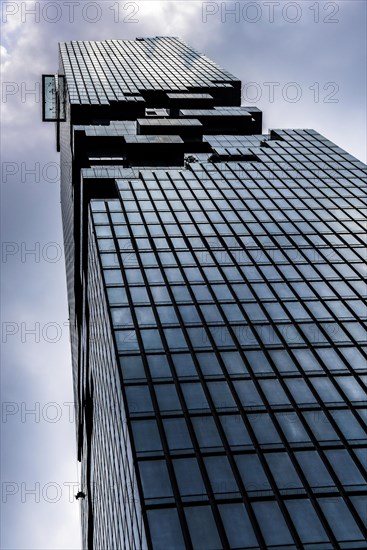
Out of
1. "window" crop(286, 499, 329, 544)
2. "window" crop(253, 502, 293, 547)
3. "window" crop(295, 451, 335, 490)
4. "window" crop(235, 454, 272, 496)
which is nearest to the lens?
"window" crop(253, 502, 293, 547)

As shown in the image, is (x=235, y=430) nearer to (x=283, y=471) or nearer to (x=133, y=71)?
(x=283, y=471)

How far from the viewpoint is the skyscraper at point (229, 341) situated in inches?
1495

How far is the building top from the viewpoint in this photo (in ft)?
410

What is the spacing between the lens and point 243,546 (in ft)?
115

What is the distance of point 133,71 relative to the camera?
455 ft

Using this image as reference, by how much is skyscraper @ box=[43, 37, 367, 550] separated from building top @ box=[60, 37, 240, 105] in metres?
25.5

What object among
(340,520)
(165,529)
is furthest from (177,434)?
(340,520)

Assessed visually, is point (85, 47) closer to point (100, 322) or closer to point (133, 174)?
point (133, 174)

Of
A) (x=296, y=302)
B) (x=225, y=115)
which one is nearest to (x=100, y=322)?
(x=296, y=302)

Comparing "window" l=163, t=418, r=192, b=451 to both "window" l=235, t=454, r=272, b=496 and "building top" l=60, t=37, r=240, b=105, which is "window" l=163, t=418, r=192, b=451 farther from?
"building top" l=60, t=37, r=240, b=105

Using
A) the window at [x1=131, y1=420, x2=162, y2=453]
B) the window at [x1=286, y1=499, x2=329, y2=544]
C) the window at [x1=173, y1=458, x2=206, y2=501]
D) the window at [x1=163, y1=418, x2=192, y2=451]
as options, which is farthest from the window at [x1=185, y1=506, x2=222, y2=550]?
the window at [x1=131, y1=420, x2=162, y2=453]

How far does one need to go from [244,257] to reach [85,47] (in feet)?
353

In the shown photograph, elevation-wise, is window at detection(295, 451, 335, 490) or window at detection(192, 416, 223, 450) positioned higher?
window at detection(192, 416, 223, 450)

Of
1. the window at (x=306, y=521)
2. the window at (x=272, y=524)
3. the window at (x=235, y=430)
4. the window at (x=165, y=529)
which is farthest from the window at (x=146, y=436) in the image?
the window at (x=306, y=521)
